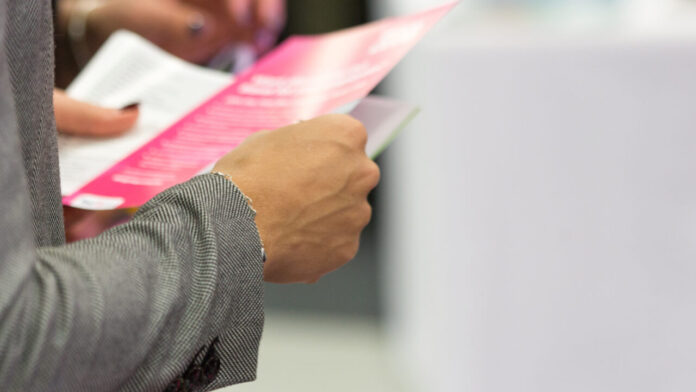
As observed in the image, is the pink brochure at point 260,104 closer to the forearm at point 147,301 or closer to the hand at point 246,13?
the forearm at point 147,301

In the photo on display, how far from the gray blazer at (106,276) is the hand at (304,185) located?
6 centimetres

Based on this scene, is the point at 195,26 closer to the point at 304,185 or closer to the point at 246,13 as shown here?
the point at 246,13

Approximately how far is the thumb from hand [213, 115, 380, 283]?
187mm

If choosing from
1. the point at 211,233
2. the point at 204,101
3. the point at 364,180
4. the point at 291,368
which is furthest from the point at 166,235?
the point at 291,368

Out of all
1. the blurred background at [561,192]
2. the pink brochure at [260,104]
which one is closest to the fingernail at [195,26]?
the pink brochure at [260,104]

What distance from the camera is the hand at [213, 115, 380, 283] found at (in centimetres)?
54

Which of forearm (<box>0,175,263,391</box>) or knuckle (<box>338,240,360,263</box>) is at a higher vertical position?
forearm (<box>0,175,263,391</box>)

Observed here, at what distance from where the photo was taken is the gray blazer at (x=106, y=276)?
0.35 m

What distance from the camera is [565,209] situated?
145 centimetres

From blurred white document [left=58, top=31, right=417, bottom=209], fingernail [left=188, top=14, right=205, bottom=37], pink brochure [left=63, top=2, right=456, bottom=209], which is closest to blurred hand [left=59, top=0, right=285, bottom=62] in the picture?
fingernail [left=188, top=14, right=205, bottom=37]

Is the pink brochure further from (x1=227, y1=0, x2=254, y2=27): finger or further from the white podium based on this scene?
the white podium

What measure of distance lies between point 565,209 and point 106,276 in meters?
1.18

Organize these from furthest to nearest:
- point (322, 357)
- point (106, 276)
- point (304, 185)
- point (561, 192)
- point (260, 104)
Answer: point (322, 357), point (561, 192), point (260, 104), point (304, 185), point (106, 276)

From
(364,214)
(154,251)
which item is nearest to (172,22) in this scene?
(364,214)
